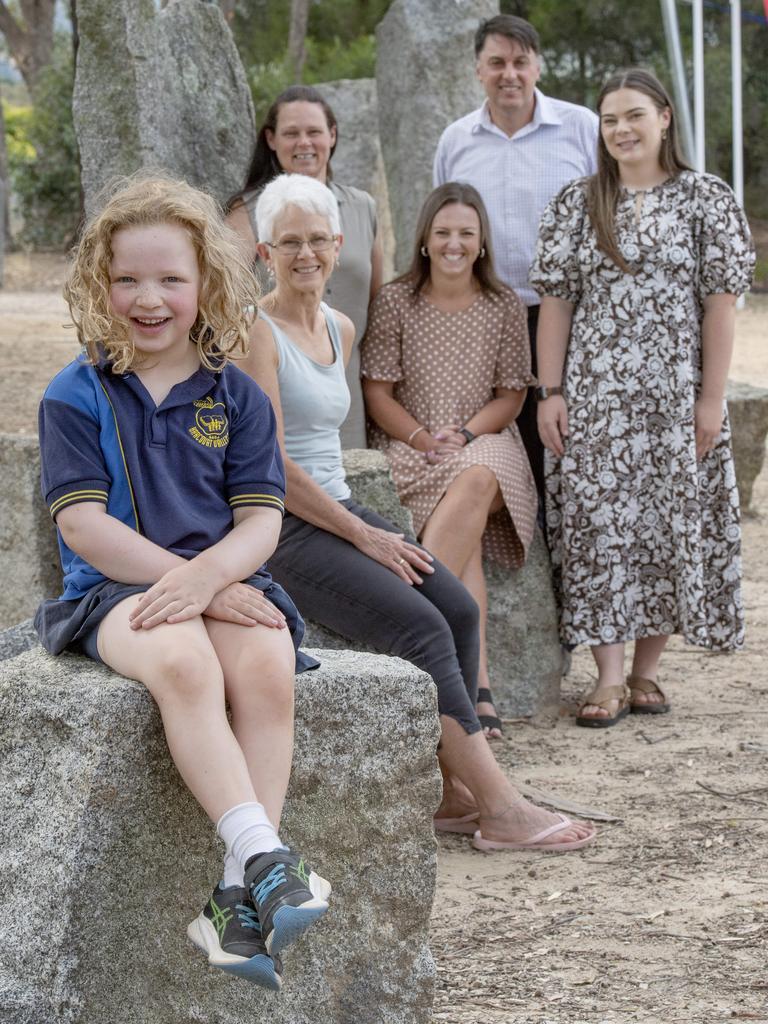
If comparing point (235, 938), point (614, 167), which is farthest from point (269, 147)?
point (235, 938)

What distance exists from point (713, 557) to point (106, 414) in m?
2.41

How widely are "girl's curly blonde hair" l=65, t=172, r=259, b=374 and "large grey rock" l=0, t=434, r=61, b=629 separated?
4.22 ft

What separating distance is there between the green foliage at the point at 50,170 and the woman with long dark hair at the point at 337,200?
13.1 m

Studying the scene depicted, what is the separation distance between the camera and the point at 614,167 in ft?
13.6

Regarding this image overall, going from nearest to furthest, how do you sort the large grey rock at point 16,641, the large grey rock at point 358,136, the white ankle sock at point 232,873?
the white ankle sock at point 232,873
the large grey rock at point 16,641
the large grey rock at point 358,136

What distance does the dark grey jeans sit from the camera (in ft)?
10.4

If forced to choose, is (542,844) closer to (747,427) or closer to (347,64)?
(747,427)

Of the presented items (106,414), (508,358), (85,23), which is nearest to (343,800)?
(106,414)

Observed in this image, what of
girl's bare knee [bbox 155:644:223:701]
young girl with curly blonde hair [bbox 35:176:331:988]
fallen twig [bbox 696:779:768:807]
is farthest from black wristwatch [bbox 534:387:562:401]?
girl's bare knee [bbox 155:644:223:701]

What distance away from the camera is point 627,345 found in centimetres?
416

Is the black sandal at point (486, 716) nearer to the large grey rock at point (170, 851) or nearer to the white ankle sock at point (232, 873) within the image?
the large grey rock at point (170, 851)

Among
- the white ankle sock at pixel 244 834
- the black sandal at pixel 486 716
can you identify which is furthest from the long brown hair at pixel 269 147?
the white ankle sock at pixel 244 834

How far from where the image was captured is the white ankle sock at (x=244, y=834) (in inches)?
81.9

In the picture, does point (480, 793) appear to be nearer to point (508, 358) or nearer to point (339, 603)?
point (339, 603)
